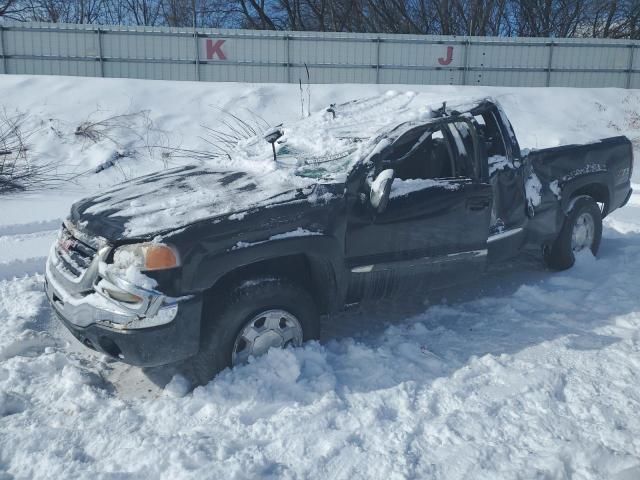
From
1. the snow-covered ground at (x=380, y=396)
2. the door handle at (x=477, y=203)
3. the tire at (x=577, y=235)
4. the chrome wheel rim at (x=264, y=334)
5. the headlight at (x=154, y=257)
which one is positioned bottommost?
the snow-covered ground at (x=380, y=396)

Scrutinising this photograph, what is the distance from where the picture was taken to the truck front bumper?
3.43m

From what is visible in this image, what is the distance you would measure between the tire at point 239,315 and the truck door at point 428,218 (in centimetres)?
54

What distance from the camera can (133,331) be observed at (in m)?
3.41

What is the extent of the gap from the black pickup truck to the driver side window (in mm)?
13

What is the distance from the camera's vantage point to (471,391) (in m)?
3.77

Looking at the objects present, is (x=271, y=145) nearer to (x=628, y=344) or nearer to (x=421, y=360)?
(x=421, y=360)

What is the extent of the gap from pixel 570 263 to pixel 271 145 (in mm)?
3112

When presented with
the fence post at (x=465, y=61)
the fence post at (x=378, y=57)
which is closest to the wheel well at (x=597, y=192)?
the fence post at (x=378, y=57)

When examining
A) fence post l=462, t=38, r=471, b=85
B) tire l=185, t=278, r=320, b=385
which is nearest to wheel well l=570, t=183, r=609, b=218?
tire l=185, t=278, r=320, b=385

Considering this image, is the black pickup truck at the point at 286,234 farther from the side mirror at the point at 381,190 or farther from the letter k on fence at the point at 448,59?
the letter k on fence at the point at 448,59

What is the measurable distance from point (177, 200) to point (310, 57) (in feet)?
43.3

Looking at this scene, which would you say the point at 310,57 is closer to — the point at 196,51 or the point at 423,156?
the point at 196,51

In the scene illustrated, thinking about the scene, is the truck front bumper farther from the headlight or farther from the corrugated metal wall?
the corrugated metal wall

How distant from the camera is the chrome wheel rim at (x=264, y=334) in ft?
12.4
